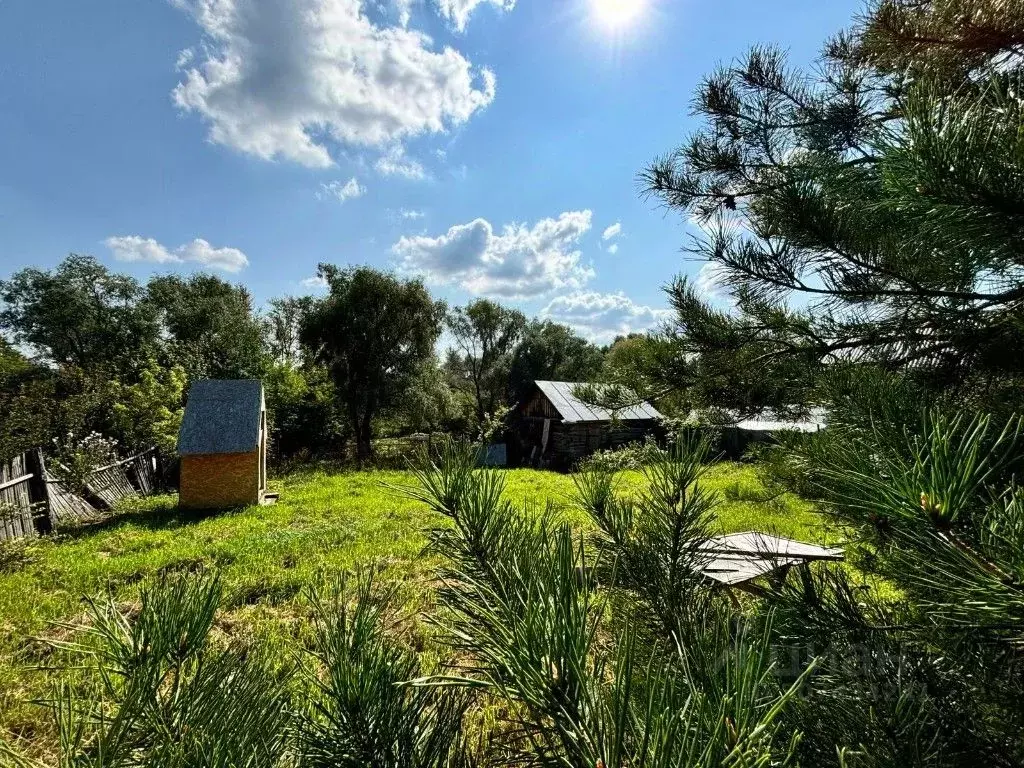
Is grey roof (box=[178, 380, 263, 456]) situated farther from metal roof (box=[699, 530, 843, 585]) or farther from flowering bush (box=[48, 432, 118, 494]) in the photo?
metal roof (box=[699, 530, 843, 585])

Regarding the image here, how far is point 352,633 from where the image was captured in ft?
2.44

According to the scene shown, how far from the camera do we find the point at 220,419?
32.3 ft

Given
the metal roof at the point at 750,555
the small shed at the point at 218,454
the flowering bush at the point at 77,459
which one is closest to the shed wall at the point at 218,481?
the small shed at the point at 218,454

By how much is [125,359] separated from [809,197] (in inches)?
922

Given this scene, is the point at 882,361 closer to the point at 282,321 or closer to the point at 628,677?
the point at 628,677

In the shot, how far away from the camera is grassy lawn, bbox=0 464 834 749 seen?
3648 mm

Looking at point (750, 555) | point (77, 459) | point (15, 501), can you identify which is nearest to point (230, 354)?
point (77, 459)

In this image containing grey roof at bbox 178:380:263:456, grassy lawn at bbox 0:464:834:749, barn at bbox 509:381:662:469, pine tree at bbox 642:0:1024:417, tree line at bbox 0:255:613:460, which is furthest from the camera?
barn at bbox 509:381:662:469

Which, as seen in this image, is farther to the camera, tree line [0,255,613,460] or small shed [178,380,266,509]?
tree line [0,255,613,460]

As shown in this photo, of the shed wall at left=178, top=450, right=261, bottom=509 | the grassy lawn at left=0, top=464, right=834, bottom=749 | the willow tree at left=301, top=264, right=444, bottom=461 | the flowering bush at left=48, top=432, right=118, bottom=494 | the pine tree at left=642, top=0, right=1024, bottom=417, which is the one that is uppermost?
the willow tree at left=301, top=264, right=444, bottom=461

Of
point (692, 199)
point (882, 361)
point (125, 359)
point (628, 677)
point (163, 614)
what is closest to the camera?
point (628, 677)

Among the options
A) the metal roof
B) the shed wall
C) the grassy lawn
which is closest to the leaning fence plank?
the grassy lawn

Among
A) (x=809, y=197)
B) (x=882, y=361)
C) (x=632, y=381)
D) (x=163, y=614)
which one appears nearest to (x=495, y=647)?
(x=163, y=614)

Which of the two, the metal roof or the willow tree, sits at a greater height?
the willow tree
